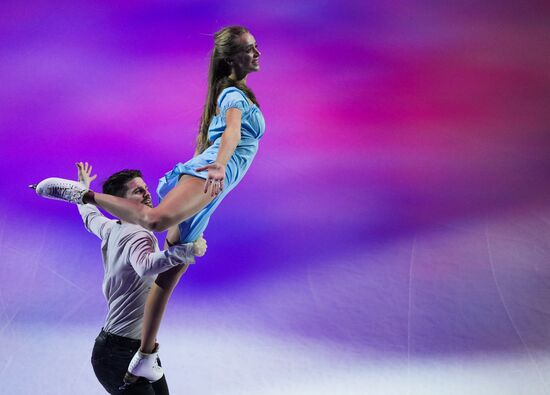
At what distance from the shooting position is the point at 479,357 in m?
4.99

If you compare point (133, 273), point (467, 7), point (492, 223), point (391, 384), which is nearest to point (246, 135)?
point (133, 273)

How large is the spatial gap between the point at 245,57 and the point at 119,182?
2.84 ft

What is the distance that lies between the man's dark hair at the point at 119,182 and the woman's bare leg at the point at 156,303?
0.32 meters

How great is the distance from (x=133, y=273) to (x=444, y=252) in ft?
9.43

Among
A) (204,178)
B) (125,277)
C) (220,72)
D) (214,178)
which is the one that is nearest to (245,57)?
(220,72)

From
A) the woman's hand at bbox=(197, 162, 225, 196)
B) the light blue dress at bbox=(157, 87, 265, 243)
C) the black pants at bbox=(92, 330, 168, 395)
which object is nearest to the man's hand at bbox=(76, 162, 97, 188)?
the light blue dress at bbox=(157, 87, 265, 243)

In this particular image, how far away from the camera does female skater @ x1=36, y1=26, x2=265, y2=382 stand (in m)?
3.20

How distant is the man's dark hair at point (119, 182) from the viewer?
11.8ft

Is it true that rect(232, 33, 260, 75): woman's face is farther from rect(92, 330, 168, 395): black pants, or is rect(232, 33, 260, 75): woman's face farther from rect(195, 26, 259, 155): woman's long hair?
rect(92, 330, 168, 395): black pants

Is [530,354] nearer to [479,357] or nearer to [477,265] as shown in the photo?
[479,357]

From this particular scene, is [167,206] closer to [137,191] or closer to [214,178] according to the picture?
[214,178]

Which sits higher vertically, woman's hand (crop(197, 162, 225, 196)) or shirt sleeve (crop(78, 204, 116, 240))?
shirt sleeve (crop(78, 204, 116, 240))

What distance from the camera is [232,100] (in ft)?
11.1

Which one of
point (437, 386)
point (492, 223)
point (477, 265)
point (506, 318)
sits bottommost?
point (437, 386)
